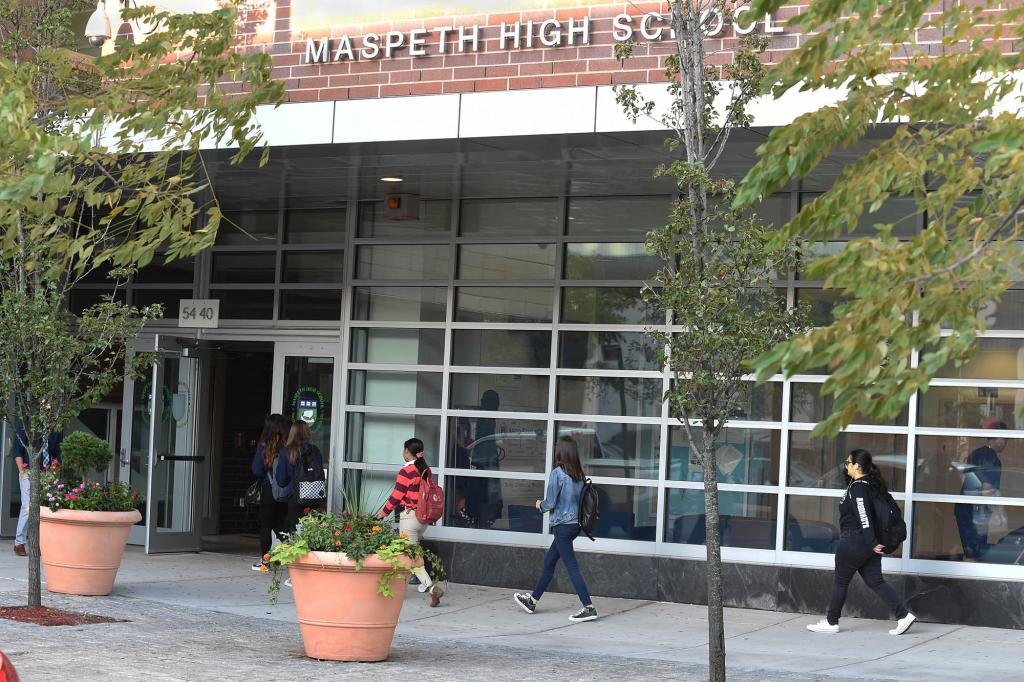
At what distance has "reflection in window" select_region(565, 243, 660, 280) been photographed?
526 inches

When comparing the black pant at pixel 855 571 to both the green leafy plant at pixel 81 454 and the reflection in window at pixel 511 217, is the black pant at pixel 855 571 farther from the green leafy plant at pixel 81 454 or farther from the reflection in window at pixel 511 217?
the green leafy plant at pixel 81 454

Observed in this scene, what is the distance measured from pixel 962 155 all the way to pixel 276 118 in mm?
6681

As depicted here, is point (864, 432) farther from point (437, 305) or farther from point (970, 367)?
point (437, 305)

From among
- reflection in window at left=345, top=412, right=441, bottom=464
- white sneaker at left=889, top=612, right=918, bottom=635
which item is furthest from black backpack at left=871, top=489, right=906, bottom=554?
reflection in window at left=345, top=412, right=441, bottom=464

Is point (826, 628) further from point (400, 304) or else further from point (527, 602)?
point (400, 304)

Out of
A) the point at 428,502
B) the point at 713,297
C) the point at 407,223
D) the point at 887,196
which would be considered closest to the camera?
the point at 887,196

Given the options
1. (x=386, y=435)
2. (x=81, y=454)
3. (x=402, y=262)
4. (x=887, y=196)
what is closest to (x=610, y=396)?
(x=386, y=435)

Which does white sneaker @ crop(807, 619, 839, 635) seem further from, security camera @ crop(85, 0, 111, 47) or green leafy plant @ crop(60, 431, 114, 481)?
security camera @ crop(85, 0, 111, 47)

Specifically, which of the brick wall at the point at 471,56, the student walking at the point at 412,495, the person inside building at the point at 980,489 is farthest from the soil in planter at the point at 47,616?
the person inside building at the point at 980,489

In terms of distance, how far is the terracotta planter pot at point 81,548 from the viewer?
37.9 ft

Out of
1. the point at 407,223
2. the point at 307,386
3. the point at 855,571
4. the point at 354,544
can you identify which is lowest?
the point at 855,571

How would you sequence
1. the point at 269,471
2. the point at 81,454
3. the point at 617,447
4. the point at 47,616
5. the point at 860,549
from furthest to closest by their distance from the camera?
the point at 269,471 < the point at 617,447 < the point at 81,454 < the point at 860,549 < the point at 47,616

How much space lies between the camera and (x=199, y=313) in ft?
51.0

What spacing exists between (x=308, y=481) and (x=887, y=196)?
8907 millimetres
